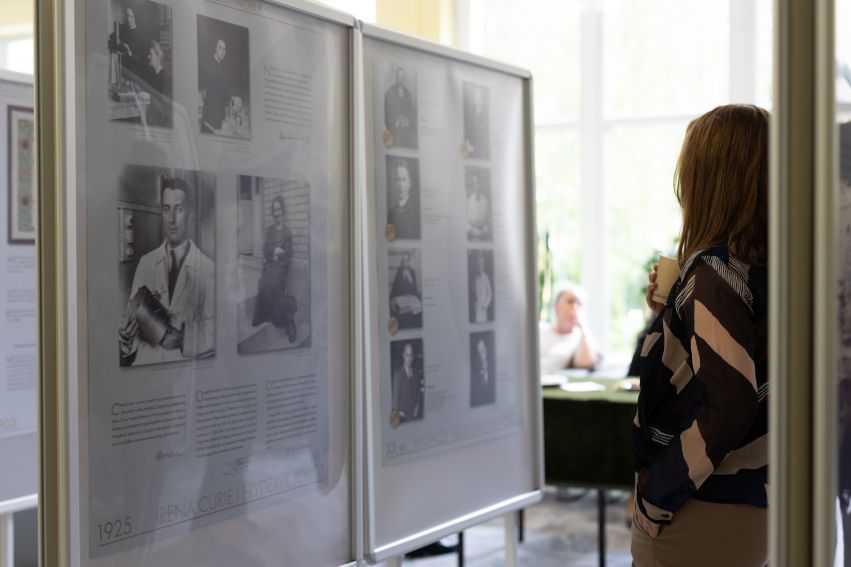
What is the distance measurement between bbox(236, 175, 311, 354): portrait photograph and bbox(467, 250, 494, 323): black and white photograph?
68cm

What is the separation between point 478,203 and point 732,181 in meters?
1.01

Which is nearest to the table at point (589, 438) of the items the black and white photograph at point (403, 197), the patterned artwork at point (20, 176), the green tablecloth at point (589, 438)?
the green tablecloth at point (589, 438)

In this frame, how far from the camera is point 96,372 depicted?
1604mm

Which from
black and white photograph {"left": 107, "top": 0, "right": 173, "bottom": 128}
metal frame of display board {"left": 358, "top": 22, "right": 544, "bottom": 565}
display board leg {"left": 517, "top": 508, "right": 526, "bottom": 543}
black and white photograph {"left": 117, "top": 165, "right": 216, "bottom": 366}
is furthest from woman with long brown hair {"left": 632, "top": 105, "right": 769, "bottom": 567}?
display board leg {"left": 517, "top": 508, "right": 526, "bottom": 543}

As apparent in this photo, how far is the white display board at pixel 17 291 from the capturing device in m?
2.71

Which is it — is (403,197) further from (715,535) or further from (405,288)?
(715,535)

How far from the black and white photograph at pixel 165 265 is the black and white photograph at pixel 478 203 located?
94 centimetres

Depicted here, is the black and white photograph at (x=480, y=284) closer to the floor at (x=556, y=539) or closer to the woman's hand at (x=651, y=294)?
Answer: the woman's hand at (x=651, y=294)

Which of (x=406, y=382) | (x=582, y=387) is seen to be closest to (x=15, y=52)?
(x=582, y=387)

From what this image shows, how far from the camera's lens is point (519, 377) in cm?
279

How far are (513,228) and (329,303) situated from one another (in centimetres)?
87

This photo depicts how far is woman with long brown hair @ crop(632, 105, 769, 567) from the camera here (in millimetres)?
1653

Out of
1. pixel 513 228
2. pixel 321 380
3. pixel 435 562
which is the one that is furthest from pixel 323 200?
pixel 435 562

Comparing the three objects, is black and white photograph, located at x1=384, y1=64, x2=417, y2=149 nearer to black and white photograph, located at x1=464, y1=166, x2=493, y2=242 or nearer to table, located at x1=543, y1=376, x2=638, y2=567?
black and white photograph, located at x1=464, y1=166, x2=493, y2=242
